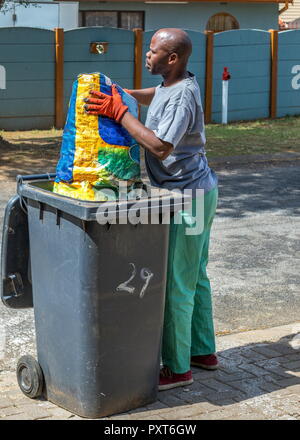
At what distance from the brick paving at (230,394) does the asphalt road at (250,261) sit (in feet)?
1.57

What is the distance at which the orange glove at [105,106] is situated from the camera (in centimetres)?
424

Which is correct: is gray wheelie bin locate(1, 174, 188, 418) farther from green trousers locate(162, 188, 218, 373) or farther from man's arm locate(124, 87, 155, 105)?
man's arm locate(124, 87, 155, 105)

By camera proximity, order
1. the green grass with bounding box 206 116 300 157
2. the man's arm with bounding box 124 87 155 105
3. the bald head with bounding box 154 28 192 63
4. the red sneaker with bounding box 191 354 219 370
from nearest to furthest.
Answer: the bald head with bounding box 154 28 192 63
the man's arm with bounding box 124 87 155 105
the red sneaker with bounding box 191 354 219 370
the green grass with bounding box 206 116 300 157

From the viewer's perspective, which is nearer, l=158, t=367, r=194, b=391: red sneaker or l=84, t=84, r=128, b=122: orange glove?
l=84, t=84, r=128, b=122: orange glove

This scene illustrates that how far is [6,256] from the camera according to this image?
15.3ft

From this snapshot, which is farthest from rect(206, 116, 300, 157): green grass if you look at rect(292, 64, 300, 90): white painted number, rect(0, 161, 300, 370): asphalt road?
rect(0, 161, 300, 370): asphalt road

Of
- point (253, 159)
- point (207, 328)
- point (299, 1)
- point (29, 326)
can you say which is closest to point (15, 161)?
point (253, 159)

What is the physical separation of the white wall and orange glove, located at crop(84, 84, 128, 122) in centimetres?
1757

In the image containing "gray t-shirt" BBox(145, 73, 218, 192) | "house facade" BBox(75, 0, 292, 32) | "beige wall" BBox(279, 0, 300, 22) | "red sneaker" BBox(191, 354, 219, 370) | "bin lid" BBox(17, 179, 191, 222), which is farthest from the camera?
"beige wall" BBox(279, 0, 300, 22)

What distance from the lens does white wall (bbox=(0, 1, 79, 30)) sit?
21531 mm

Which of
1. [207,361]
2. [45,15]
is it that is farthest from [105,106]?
[45,15]

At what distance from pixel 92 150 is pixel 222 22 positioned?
2147cm
